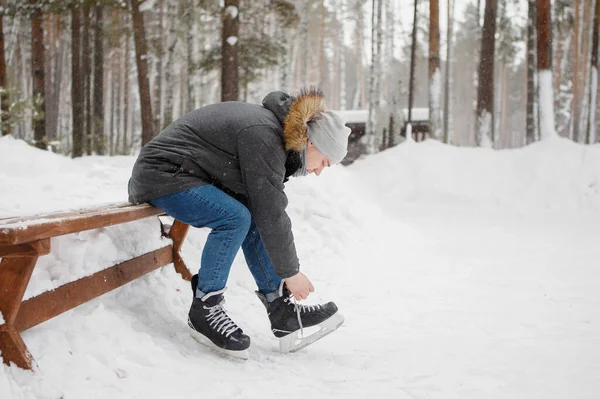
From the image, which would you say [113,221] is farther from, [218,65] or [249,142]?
[218,65]

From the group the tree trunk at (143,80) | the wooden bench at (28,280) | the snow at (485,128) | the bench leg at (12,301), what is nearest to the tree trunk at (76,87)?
the tree trunk at (143,80)

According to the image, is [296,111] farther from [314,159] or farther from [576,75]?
[576,75]

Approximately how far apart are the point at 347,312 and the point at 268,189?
1.78 meters

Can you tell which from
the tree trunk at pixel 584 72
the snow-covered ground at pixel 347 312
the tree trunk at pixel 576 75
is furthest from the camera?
the tree trunk at pixel 576 75

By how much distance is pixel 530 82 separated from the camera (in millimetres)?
18281

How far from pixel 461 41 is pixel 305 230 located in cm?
4518

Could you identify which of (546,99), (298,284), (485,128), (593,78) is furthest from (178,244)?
(593,78)

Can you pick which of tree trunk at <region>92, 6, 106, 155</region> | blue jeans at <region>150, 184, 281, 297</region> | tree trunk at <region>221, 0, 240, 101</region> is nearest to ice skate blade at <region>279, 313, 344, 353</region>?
blue jeans at <region>150, 184, 281, 297</region>

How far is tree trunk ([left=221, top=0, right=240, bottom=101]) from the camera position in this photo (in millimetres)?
10078

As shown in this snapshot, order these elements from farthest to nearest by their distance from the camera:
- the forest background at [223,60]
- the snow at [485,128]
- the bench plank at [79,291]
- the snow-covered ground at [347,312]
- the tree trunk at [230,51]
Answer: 1. the snow at [485,128]
2. the forest background at [223,60]
3. the tree trunk at [230,51]
4. the snow-covered ground at [347,312]
5. the bench plank at [79,291]

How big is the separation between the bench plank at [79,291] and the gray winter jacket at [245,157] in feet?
1.38

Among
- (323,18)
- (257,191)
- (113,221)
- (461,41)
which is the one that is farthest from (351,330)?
(461,41)

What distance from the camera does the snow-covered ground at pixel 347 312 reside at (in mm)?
2293

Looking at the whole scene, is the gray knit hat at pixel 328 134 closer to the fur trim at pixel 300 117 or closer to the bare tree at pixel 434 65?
the fur trim at pixel 300 117
